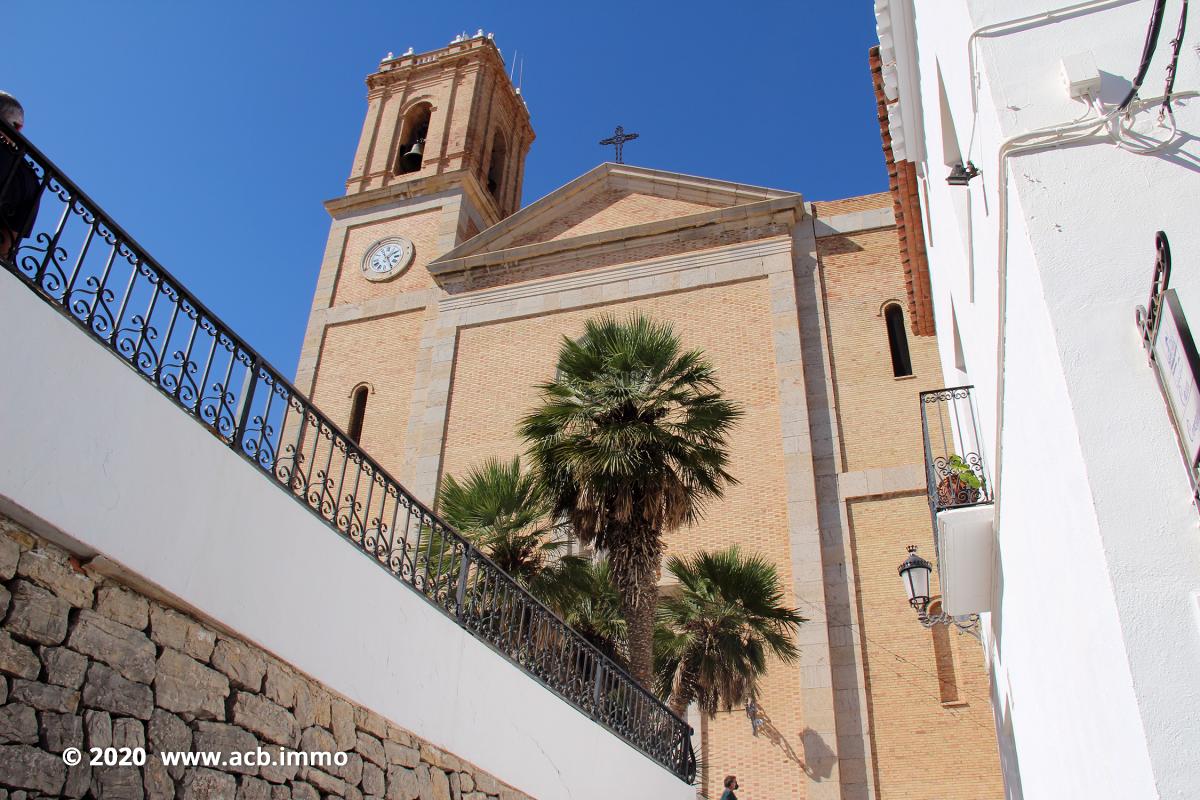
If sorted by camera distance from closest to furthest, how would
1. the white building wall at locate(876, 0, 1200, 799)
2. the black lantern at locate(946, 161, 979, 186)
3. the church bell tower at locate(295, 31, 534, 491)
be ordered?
the white building wall at locate(876, 0, 1200, 799) < the black lantern at locate(946, 161, 979, 186) < the church bell tower at locate(295, 31, 534, 491)

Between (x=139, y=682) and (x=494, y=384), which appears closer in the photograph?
(x=139, y=682)

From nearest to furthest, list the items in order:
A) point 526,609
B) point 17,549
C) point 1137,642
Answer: point 1137,642, point 17,549, point 526,609

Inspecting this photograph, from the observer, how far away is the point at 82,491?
189 inches

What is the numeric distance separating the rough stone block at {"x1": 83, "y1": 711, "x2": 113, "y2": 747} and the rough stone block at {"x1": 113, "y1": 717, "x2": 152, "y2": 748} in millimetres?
32

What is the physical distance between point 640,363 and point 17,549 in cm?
804

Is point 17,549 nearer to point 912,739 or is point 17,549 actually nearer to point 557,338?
point 912,739

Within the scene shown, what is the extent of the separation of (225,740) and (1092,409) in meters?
4.42

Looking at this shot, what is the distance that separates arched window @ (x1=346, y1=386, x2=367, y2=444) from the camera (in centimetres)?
2023

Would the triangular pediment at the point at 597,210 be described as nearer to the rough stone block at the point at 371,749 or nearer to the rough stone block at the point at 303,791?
the rough stone block at the point at 371,749

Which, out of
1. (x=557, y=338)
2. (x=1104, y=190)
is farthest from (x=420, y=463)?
(x=1104, y=190)

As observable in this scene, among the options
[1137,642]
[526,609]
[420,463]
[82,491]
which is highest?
[420,463]

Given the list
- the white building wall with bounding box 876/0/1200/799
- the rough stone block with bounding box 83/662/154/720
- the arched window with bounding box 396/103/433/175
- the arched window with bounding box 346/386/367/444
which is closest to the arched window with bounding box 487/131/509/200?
the arched window with bounding box 396/103/433/175

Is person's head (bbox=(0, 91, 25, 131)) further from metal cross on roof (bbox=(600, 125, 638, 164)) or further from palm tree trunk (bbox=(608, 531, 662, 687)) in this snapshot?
metal cross on roof (bbox=(600, 125, 638, 164))

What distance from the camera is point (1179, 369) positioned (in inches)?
158
